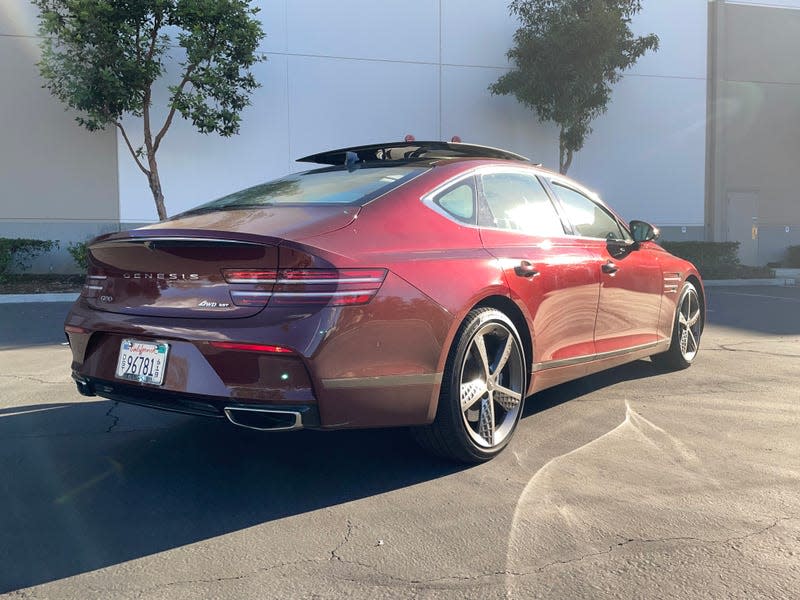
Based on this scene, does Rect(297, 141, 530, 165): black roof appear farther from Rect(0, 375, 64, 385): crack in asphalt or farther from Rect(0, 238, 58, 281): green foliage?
Rect(0, 238, 58, 281): green foliage

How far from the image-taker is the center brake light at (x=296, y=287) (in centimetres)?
291

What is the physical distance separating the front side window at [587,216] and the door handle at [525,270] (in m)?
0.81

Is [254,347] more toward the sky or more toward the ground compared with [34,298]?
more toward the sky

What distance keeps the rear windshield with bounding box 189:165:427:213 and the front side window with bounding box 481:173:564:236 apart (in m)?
0.47

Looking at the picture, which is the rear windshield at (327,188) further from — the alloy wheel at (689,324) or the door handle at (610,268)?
the alloy wheel at (689,324)

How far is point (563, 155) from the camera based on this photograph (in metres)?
16.8

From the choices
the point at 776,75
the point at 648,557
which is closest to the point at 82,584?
the point at 648,557

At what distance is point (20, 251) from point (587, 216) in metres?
12.7

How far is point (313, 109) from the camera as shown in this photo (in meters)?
16.0

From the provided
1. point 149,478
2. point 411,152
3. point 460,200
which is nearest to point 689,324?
point 411,152

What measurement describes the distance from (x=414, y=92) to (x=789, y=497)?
1476 cm

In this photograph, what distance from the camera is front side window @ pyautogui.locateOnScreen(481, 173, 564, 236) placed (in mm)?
3988

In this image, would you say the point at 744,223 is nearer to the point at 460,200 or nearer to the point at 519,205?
the point at 519,205

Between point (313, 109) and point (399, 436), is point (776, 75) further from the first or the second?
point (399, 436)
